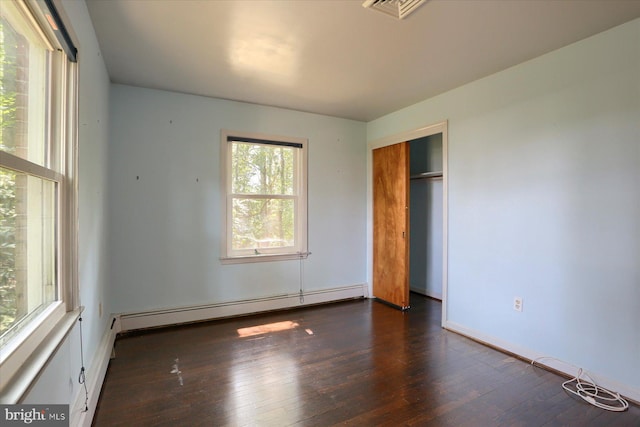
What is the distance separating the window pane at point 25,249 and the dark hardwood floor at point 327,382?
3.25 feet

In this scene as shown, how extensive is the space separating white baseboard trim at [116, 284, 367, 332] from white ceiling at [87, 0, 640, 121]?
233 centimetres

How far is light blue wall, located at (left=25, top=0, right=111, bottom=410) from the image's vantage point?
1401mm

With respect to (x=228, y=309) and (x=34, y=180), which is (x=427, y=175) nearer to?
(x=228, y=309)

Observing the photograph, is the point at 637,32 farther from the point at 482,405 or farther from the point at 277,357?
the point at 277,357

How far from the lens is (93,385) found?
1917mm

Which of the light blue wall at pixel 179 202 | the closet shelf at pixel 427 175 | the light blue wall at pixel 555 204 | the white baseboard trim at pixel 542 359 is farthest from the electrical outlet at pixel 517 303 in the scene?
the light blue wall at pixel 179 202

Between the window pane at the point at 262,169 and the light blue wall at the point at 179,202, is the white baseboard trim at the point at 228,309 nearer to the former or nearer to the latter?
the light blue wall at the point at 179,202

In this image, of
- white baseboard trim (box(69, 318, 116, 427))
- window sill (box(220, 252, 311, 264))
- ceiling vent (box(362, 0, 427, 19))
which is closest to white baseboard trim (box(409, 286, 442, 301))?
window sill (box(220, 252, 311, 264))

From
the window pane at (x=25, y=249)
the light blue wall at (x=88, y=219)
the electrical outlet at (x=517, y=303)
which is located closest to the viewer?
the window pane at (x=25, y=249)

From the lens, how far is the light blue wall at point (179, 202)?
3.13 m

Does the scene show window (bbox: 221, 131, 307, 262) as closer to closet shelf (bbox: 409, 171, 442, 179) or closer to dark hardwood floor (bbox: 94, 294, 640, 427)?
dark hardwood floor (bbox: 94, 294, 640, 427)
